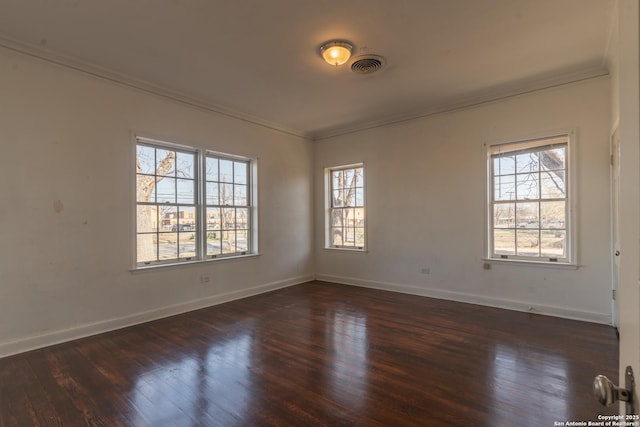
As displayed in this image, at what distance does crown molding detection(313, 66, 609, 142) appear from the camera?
3794 mm

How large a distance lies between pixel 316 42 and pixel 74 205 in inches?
120

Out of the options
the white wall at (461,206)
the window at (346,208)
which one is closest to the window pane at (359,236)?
the window at (346,208)

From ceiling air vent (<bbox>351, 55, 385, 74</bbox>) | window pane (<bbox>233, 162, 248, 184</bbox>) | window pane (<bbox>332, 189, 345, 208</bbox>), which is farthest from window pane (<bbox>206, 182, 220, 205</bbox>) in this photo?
ceiling air vent (<bbox>351, 55, 385, 74</bbox>)

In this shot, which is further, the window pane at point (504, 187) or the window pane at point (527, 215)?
the window pane at point (504, 187)

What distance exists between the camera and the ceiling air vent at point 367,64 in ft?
11.1

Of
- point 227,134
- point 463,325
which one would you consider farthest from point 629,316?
point 227,134

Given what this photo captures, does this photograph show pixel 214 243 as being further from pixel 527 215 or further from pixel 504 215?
pixel 527 215

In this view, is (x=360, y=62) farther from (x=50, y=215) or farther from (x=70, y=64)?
(x=50, y=215)

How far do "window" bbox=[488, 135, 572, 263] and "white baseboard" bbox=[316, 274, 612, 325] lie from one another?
597 millimetres

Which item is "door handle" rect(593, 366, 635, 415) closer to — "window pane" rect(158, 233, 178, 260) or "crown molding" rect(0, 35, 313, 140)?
"window pane" rect(158, 233, 178, 260)

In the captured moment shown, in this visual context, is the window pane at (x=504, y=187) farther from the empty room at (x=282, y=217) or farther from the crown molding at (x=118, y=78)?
the crown molding at (x=118, y=78)

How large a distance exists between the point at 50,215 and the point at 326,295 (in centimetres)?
368

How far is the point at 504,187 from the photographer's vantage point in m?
4.45

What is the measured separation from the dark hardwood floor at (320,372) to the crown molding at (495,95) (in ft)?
9.41
